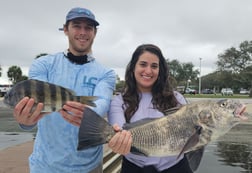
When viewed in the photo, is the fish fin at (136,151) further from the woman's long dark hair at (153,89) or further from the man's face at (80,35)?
the man's face at (80,35)

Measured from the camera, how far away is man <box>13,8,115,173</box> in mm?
3254

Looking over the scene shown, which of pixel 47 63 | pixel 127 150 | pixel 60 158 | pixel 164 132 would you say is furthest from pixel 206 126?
pixel 47 63

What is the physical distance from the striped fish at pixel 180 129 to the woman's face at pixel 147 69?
52 cm

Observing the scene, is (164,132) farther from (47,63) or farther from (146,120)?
(47,63)

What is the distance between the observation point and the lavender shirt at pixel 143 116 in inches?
129

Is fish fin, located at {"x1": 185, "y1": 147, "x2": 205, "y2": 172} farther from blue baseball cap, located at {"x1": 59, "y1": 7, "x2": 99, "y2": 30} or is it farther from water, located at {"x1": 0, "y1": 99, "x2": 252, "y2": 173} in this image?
water, located at {"x1": 0, "y1": 99, "x2": 252, "y2": 173}

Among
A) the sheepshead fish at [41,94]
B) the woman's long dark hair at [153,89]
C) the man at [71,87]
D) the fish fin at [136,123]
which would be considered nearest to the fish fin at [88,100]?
the sheepshead fish at [41,94]

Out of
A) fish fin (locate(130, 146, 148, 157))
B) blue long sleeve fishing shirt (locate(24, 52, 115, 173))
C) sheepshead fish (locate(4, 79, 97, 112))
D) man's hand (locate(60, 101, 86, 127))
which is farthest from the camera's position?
blue long sleeve fishing shirt (locate(24, 52, 115, 173))

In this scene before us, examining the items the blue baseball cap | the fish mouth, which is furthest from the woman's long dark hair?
the fish mouth

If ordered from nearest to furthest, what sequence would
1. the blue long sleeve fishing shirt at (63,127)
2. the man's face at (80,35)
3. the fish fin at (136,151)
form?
the fish fin at (136,151) < the blue long sleeve fishing shirt at (63,127) < the man's face at (80,35)

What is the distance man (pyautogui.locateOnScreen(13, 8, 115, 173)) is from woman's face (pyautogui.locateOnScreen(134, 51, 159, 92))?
10.4 inches

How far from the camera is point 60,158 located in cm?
325

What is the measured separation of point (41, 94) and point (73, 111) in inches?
10.8

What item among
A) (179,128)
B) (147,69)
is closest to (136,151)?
(179,128)
